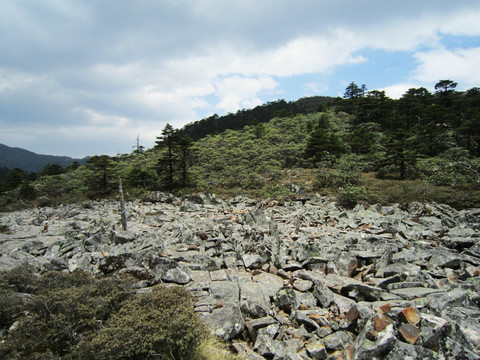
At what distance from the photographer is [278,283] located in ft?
23.8

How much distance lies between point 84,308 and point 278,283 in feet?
16.2

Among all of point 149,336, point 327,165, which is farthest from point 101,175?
point 149,336

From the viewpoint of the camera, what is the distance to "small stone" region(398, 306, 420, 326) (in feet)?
12.9

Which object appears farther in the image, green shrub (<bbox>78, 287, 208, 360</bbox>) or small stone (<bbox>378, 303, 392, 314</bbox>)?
small stone (<bbox>378, 303, 392, 314</bbox>)

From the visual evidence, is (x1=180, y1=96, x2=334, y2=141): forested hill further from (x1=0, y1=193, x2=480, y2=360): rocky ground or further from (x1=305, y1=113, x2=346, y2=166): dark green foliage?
(x1=0, y1=193, x2=480, y2=360): rocky ground

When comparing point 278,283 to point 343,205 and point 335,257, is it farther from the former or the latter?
point 343,205

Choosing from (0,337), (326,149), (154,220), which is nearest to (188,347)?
(0,337)

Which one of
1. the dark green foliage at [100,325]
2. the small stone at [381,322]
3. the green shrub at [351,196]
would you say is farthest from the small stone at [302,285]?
the green shrub at [351,196]

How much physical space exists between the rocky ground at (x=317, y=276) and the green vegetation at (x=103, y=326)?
122cm

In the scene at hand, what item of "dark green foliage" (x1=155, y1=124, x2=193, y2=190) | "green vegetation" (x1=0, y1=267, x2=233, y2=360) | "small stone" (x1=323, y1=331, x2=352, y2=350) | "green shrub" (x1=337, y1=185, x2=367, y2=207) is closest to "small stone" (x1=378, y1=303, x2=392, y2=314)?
"small stone" (x1=323, y1=331, x2=352, y2=350)

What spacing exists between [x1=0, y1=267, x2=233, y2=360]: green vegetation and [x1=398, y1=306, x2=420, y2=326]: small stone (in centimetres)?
300

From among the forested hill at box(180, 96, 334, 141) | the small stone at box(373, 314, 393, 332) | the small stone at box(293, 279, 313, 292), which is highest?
the forested hill at box(180, 96, 334, 141)

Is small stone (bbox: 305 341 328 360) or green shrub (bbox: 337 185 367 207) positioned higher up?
green shrub (bbox: 337 185 367 207)

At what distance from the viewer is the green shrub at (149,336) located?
3637mm
